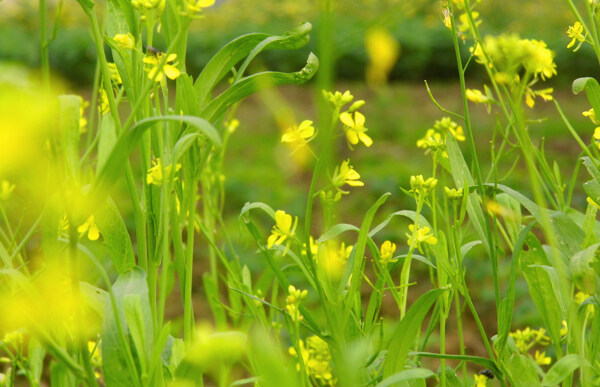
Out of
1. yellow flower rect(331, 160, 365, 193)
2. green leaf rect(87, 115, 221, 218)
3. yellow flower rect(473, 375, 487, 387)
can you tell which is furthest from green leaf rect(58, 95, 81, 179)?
yellow flower rect(473, 375, 487, 387)

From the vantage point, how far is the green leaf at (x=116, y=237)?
2.82ft

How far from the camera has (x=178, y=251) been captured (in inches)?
33.6

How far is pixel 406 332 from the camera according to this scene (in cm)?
78

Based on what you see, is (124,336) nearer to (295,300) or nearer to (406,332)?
(295,300)

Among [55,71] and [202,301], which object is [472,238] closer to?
[202,301]

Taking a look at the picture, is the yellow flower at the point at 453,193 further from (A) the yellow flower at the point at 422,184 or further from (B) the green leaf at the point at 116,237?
(B) the green leaf at the point at 116,237

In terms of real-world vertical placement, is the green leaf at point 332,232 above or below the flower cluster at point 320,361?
above

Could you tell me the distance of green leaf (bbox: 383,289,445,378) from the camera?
763 millimetres

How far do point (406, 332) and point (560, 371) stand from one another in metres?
0.17

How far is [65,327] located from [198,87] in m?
0.33

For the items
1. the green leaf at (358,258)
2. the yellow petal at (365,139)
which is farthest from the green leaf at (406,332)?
the yellow petal at (365,139)

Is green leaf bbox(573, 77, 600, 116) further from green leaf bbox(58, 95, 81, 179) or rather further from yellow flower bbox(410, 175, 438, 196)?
green leaf bbox(58, 95, 81, 179)

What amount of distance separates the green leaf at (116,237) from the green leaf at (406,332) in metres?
Answer: 0.33

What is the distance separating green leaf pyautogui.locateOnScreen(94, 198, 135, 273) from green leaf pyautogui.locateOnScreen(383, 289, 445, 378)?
33 centimetres
